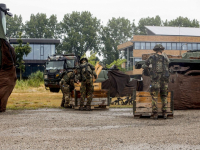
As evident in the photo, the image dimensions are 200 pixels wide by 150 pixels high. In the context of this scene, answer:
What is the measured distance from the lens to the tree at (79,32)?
9081 centimetres

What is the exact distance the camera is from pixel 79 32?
97438 mm

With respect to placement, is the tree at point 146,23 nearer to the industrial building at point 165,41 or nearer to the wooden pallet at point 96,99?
the industrial building at point 165,41

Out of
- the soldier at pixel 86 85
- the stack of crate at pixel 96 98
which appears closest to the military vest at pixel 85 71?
the soldier at pixel 86 85

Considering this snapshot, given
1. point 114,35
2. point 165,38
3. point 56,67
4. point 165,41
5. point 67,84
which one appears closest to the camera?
point 67,84

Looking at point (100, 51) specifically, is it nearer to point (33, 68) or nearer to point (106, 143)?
point (33, 68)

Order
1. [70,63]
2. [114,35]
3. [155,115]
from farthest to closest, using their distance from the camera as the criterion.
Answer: [114,35], [70,63], [155,115]

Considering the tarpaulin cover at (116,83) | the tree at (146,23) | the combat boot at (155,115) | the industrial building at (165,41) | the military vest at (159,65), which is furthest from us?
the tree at (146,23)

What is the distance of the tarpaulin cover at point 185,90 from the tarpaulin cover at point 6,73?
20.3ft

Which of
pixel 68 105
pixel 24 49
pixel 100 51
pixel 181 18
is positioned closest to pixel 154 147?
pixel 68 105

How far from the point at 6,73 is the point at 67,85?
335cm

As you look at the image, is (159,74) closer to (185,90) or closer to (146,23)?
(185,90)

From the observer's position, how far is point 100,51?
95938 mm

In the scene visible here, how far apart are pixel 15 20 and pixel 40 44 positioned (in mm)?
40878

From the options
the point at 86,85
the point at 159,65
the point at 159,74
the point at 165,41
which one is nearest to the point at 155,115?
the point at 159,74
